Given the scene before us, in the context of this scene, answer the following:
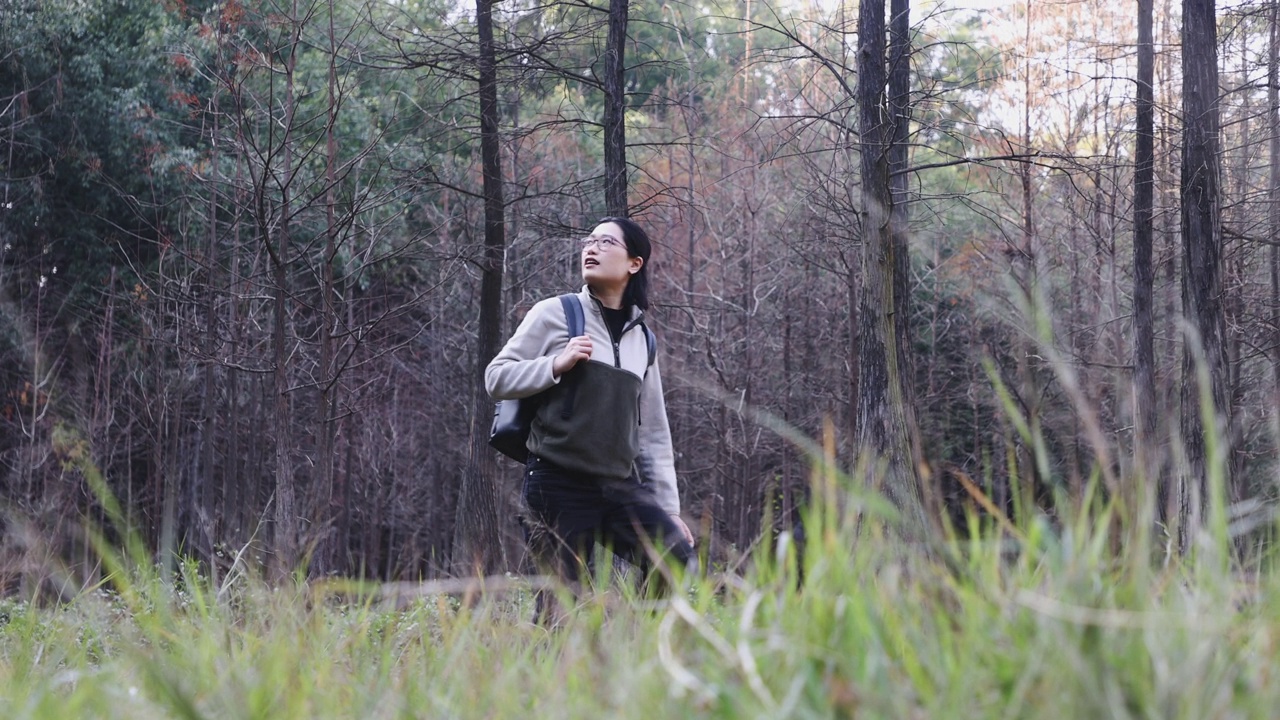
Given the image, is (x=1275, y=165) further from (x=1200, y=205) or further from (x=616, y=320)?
(x=616, y=320)

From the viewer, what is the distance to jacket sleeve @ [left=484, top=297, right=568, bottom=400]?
4699mm

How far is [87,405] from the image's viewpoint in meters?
22.9

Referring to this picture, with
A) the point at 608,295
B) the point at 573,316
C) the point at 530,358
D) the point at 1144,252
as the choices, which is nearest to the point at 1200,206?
the point at 1144,252

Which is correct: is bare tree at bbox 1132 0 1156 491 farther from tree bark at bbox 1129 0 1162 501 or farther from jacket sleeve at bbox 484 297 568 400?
jacket sleeve at bbox 484 297 568 400

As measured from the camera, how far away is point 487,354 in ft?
47.2

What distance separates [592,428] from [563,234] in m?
7.63

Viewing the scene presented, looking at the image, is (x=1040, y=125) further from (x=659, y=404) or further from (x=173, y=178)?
(x=659, y=404)

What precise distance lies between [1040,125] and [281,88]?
1280 centimetres

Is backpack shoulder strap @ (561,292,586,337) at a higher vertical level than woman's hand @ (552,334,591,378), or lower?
higher

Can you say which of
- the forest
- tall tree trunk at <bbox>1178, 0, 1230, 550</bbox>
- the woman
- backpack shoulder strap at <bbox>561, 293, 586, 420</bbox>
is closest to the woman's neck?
the woman

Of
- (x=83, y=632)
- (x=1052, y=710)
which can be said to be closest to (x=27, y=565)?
(x=83, y=632)

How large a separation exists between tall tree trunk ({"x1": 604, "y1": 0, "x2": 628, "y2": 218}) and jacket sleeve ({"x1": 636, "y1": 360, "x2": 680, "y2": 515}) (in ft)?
20.5

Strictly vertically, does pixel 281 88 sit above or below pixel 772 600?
above

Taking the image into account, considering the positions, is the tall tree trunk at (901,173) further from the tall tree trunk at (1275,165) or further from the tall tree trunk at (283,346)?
the tall tree trunk at (283,346)
